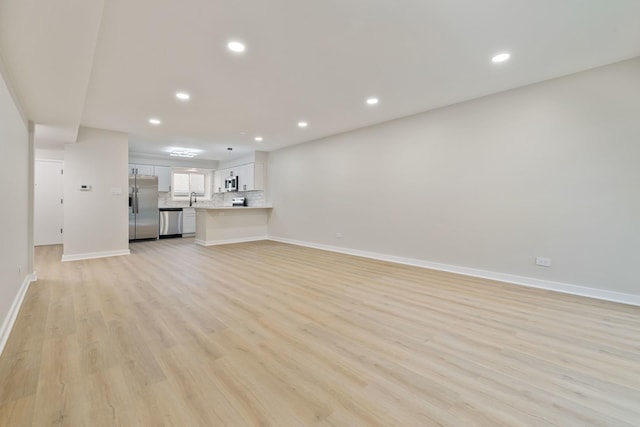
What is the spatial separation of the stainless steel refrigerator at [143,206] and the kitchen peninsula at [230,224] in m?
1.40

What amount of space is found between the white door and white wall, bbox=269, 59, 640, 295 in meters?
7.40

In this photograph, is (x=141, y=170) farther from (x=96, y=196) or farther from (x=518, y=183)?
(x=518, y=183)

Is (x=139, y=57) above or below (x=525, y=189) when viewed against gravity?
above

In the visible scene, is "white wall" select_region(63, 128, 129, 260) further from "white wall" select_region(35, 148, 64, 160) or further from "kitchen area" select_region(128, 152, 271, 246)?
"white wall" select_region(35, 148, 64, 160)

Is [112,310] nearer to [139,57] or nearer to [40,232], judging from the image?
[139,57]

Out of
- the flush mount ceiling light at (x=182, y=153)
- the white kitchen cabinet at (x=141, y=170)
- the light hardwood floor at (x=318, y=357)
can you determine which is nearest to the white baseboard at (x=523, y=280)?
the light hardwood floor at (x=318, y=357)

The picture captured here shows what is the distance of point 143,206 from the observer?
7316 millimetres

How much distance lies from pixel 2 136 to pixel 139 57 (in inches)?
52.0

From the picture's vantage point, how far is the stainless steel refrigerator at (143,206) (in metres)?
7.20

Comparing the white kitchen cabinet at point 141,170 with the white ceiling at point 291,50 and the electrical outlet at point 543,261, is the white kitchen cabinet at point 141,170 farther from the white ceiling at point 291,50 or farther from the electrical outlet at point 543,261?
the electrical outlet at point 543,261

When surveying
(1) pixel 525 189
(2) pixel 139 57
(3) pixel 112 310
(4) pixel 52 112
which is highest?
(2) pixel 139 57

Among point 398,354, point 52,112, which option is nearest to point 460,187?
point 398,354

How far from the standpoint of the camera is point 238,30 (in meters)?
2.32

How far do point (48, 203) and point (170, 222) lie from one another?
2722mm
